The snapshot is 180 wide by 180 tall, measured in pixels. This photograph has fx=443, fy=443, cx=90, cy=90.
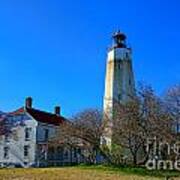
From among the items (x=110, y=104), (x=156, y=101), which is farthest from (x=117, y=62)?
(x=156, y=101)

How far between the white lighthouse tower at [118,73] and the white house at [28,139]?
11378 millimetres

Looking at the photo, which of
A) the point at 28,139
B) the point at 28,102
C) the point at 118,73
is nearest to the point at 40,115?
the point at 28,102

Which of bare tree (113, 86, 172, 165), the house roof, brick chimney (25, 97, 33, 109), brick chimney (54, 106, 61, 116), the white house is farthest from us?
brick chimney (54, 106, 61, 116)

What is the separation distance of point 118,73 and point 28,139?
50.2 feet

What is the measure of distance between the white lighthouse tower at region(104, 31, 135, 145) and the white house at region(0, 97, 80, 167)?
11.4m

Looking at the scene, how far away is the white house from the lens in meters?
53.8

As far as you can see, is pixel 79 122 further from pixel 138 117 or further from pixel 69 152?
pixel 69 152

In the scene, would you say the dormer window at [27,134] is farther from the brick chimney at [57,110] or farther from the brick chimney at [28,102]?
the brick chimney at [57,110]

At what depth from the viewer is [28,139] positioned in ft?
180

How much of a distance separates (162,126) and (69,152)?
24012mm

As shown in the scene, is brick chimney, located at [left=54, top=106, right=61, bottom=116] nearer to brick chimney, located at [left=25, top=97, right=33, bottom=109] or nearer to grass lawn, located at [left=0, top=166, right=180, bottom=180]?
brick chimney, located at [left=25, top=97, right=33, bottom=109]

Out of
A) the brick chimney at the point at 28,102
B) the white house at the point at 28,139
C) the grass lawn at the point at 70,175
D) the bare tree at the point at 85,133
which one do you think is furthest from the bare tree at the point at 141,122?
the brick chimney at the point at 28,102

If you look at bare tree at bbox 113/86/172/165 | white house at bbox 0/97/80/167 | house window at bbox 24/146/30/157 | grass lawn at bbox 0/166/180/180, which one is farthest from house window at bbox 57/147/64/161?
grass lawn at bbox 0/166/180/180

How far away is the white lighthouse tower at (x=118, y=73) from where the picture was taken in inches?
1832
